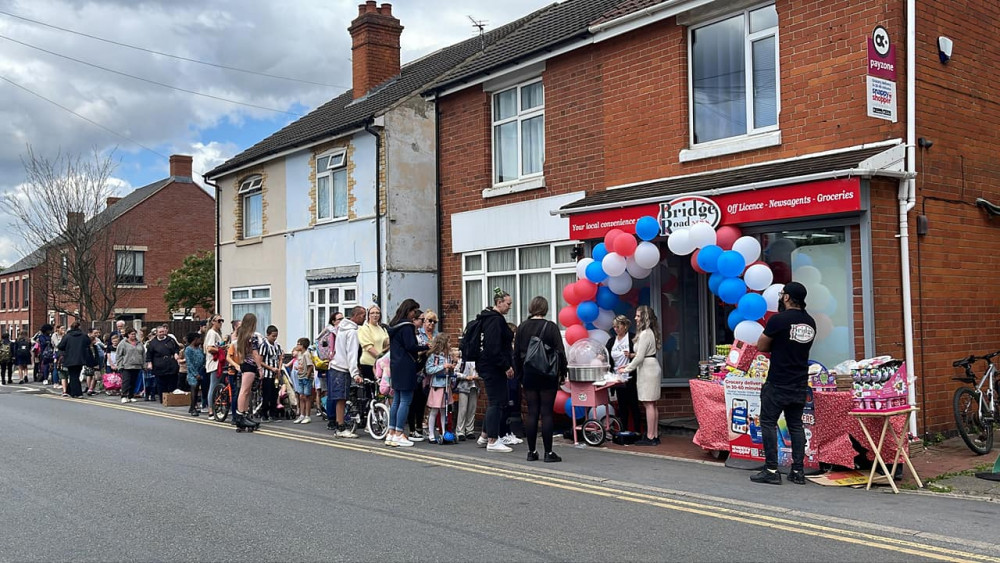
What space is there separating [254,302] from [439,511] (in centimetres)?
1783

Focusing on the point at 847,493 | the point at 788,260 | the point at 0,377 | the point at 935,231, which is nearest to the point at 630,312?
the point at 788,260

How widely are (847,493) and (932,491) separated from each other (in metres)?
0.82

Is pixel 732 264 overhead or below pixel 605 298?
overhead

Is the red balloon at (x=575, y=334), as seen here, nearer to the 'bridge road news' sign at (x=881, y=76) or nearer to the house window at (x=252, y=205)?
the 'bridge road news' sign at (x=881, y=76)

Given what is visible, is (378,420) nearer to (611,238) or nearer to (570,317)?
(570,317)

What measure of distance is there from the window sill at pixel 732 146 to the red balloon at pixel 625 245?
166cm

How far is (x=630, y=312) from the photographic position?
513 inches

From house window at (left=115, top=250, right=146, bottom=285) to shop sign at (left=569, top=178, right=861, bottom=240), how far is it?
1515 inches

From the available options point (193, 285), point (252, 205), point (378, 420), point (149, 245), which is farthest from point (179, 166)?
point (378, 420)

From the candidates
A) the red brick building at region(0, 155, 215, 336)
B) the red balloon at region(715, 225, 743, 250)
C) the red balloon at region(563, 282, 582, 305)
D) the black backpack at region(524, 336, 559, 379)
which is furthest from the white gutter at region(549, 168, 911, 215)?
the red brick building at region(0, 155, 215, 336)

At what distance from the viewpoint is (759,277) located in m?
10.3

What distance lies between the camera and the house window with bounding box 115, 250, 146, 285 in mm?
45847

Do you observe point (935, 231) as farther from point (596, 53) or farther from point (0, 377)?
point (0, 377)

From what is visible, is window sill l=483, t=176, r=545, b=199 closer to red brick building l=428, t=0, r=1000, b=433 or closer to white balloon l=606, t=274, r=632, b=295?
red brick building l=428, t=0, r=1000, b=433
